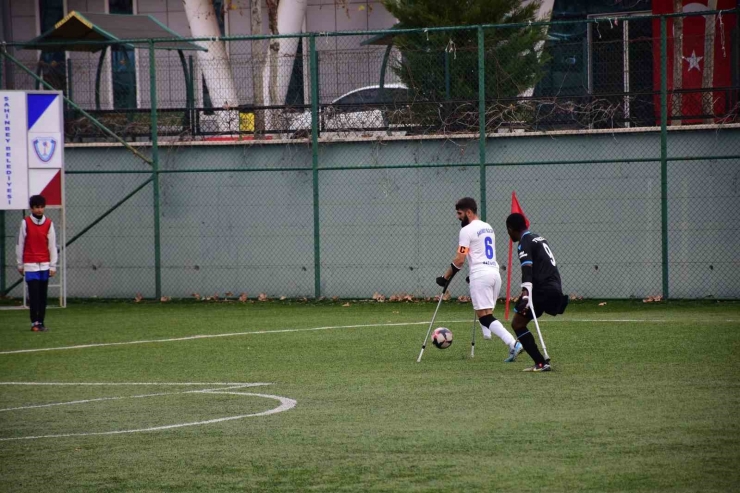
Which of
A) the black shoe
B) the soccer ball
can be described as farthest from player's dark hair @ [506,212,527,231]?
the soccer ball

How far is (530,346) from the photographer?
11.3 meters

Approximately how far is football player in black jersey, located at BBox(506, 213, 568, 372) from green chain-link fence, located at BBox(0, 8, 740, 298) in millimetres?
8312

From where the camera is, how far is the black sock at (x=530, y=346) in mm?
11273

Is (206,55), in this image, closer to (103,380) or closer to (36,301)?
(36,301)

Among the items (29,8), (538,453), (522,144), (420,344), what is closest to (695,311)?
(522,144)

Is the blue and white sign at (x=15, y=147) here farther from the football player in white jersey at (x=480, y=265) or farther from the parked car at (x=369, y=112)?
the football player in white jersey at (x=480, y=265)

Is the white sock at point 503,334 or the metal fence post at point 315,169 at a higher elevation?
the metal fence post at point 315,169

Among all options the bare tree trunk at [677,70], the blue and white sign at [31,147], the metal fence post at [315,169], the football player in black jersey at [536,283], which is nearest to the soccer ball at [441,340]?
the football player in black jersey at [536,283]

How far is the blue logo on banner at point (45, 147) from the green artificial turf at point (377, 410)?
165 inches

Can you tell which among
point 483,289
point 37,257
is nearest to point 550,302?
point 483,289

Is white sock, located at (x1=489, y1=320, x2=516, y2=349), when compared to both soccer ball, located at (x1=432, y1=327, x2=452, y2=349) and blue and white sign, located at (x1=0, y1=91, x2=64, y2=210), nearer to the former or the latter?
soccer ball, located at (x1=432, y1=327, x2=452, y2=349)

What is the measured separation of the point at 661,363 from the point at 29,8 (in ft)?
79.7

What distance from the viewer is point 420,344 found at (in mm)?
14328

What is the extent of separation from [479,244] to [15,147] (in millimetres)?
10577
